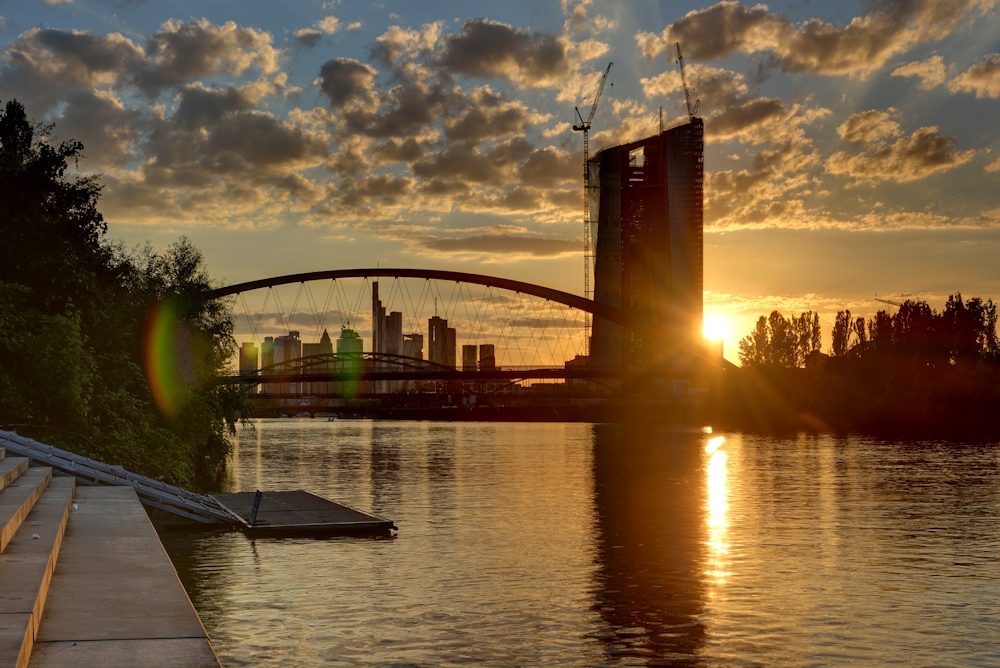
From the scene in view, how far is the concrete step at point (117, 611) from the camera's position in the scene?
33.6 ft

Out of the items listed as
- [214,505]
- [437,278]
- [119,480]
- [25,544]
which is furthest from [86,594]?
[437,278]

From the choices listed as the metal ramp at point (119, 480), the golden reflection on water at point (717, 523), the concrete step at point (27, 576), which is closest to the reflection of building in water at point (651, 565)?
the golden reflection on water at point (717, 523)

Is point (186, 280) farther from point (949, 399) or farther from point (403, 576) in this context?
point (949, 399)

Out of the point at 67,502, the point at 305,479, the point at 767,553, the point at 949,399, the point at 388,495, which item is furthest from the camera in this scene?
the point at 949,399

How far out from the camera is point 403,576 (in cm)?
2934

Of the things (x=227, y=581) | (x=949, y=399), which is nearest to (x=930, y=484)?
(x=227, y=581)

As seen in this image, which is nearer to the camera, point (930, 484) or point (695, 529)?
point (695, 529)

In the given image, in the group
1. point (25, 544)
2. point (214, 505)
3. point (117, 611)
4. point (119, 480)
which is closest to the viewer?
point (117, 611)

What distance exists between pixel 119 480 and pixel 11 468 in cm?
904

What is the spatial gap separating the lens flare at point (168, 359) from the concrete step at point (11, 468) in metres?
27.4

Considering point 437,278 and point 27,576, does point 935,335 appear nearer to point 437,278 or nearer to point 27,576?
point 437,278

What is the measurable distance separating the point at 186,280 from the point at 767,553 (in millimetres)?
40905

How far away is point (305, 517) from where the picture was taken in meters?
40.9

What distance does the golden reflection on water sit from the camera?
30.6 meters
